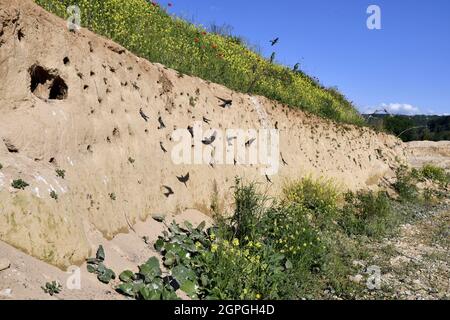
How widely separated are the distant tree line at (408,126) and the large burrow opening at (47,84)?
13287mm

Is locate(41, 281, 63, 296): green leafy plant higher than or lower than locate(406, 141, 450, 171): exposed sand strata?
lower

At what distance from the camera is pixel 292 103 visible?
13.3 m

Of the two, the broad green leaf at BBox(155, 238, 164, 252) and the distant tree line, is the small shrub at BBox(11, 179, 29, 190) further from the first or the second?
the distant tree line

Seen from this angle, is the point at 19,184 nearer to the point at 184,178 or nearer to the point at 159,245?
the point at 159,245

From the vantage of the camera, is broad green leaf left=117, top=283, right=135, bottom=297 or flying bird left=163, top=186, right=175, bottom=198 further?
flying bird left=163, top=186, right=175, bottom=198

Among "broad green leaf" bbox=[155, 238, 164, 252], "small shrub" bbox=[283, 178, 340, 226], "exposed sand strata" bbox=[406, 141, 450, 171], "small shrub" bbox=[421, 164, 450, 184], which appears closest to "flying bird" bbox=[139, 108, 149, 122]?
"broad green leaf" bbox=[155, 238, 164, 252]

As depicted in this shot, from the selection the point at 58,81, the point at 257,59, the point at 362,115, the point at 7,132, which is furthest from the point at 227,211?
the point at 362,115

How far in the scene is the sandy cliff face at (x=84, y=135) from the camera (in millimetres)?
4672

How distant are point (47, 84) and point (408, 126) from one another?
164 ft

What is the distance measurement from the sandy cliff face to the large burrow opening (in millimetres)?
13

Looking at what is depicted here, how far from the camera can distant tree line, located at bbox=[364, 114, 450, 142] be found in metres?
19.0

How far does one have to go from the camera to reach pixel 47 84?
238 inches

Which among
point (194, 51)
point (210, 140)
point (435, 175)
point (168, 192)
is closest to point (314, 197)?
point (210, 140)

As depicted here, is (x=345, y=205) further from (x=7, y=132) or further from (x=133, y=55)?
(x=7, y=132)
